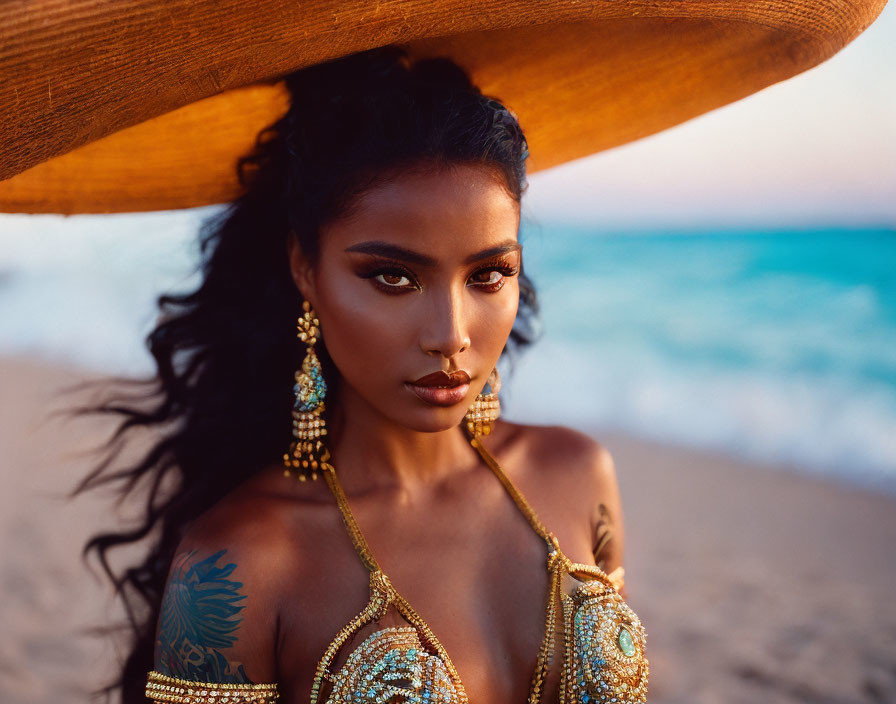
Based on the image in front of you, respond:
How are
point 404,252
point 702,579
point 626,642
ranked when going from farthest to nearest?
point 702,579
point 626,642
point 404,252

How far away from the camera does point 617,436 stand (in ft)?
29.9

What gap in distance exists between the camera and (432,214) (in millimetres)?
1974

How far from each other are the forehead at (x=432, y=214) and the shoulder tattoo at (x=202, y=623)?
32.4 inches

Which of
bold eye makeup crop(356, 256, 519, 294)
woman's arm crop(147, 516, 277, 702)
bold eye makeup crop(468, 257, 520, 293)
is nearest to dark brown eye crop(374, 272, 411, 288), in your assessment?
bold eye makeup crop(356, 256, 519, 294)

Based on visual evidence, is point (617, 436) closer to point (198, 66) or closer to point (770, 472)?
point (770, 472)

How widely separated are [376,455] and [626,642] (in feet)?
2.60

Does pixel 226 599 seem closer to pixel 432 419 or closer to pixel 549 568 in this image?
pixel 432 419

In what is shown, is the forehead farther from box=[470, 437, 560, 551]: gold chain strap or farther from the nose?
box=[470, 437, 560, 551]: gold chain strap

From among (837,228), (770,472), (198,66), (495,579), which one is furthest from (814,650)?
(837,228)

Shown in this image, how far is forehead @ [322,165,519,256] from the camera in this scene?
197cm

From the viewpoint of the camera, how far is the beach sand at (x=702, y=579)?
5.10 metres

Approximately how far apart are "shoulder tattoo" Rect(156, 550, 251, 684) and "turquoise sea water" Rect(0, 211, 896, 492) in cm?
203

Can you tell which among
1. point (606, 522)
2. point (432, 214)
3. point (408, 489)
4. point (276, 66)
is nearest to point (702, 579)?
point (606, 522)

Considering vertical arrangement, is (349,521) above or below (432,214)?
below
